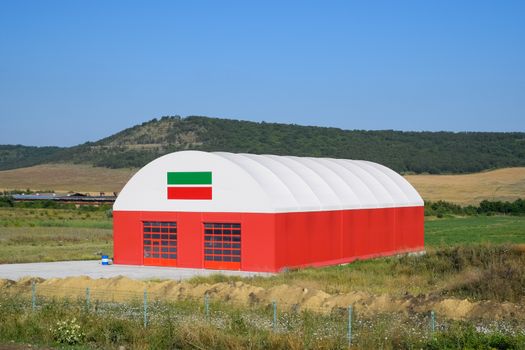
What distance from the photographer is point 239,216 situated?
38219 mm

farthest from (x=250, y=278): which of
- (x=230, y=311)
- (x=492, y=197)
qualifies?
(x=492, y=197)

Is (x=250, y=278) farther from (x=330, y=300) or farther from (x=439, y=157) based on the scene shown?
(x=439, y=157)

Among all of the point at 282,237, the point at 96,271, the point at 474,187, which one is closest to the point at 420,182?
the point at 474,187

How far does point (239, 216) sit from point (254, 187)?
1.50m

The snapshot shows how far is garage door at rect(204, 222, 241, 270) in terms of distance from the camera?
38469 millimetres

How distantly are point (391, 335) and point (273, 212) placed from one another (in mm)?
19359

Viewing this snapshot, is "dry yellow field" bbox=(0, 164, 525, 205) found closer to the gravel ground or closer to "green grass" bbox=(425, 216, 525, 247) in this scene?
"green grass" bbox=(425, 216, 525, 247)

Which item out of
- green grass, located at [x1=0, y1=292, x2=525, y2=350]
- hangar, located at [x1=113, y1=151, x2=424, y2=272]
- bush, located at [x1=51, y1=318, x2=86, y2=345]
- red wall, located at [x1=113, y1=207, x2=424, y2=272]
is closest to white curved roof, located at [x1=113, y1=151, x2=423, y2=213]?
hangar, located at [x1=113, y1=151, x2=424, y2=272]

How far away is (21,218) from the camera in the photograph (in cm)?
7688

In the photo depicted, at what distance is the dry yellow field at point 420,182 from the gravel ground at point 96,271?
80.4 meters

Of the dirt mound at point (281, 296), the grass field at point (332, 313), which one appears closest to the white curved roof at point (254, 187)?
the grass field at point (332, 313)

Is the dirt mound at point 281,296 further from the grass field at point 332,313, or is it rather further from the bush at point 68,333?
the bush at point 68,333

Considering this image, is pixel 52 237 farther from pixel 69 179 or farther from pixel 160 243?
pixel 69 179

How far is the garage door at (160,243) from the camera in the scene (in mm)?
40438
